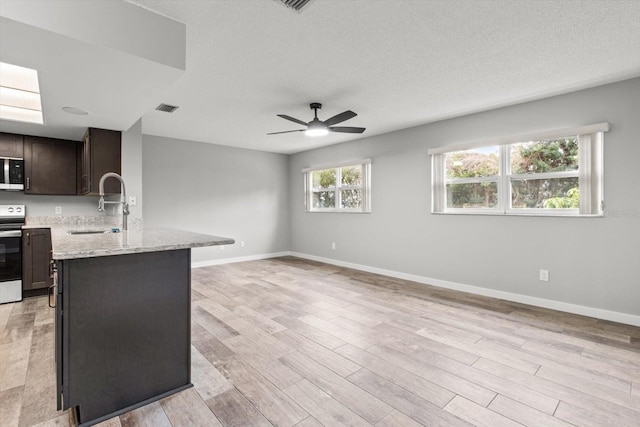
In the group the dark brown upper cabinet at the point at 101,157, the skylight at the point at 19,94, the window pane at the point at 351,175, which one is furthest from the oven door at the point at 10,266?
the window pane at the point at 351,175

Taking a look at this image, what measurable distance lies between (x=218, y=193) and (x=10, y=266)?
3167mm

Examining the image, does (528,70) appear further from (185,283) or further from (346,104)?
(185,283)

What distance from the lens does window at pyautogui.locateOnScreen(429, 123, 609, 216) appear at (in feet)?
10.7

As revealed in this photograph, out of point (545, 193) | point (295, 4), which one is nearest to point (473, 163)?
point (545, 193)

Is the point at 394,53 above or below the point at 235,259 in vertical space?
above

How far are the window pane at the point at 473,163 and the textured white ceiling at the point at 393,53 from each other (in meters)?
0.57

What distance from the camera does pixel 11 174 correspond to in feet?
12.8

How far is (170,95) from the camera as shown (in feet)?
11.3

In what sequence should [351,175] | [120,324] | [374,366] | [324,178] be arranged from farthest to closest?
[324,178] < [351,175] < [374,366] < [120,324]

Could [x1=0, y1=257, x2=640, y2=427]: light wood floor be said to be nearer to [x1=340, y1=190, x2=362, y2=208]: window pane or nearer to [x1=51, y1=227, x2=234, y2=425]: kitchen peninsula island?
[x1=51, y1=227, x2=234, y2=425]: kitchen peninsula island

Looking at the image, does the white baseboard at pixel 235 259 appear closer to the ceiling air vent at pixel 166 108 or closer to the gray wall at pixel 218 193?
the gray wall at pixel 218 193

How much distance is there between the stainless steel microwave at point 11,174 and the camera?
12.7 ft

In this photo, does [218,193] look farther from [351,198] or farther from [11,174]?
[11,174]

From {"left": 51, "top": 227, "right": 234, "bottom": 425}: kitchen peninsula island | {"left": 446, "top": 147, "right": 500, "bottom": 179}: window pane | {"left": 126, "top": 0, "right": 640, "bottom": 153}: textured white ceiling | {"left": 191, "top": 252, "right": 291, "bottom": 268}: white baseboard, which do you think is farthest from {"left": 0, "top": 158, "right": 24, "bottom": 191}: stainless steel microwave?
{"left": 446, "top": 147, "right": 500, "bottom": 179}: window pane
